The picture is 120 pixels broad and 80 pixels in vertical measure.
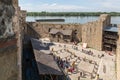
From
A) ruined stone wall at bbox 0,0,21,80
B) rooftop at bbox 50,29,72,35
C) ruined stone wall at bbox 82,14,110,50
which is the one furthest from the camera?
rooftop at bbox 50,29,72,35

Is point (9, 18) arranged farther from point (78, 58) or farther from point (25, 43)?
point (25, 43)

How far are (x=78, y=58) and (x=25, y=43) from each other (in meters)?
7.98

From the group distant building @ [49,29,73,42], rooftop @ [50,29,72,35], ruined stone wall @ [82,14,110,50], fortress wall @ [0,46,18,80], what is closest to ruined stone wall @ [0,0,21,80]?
fortress wall @ [0,46,18,80]

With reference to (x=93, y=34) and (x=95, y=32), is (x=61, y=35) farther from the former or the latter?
(x=95, y=32)

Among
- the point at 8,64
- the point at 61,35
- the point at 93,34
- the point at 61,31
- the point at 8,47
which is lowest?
the point at 61,35

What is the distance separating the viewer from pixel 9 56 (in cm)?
250

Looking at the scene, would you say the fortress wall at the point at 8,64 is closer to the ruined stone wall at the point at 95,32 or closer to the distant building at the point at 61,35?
the ruined stone wall at the point at 95,32

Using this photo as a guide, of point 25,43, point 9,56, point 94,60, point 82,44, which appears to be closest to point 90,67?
point 94,60

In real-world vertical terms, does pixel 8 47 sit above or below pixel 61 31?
above

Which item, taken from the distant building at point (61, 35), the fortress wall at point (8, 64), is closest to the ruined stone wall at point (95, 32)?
the distant building at point (61, 35)

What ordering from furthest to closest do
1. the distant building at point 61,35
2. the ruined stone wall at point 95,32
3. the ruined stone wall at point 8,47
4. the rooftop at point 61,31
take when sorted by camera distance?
the rooftop at point 61,31, the distant building at point 61,35, the ruined stone wall at point 95,32, the ruined stone wall at point 8,47

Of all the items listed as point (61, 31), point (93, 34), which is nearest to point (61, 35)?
point (61, 31)

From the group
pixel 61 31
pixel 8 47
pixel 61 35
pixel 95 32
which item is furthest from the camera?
pixel 61 31

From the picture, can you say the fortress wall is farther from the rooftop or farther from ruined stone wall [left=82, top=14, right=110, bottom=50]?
the rooftop
